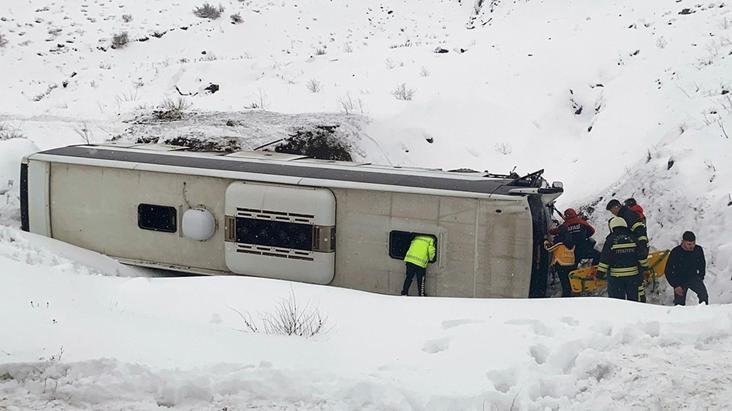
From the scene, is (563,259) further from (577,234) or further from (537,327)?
(537,327)

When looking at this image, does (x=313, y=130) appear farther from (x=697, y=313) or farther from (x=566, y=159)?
(x=697, y=313)

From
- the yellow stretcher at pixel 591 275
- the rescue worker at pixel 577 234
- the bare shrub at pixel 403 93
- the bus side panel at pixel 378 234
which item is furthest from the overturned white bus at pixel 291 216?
the bare shrub at pixel 403 93

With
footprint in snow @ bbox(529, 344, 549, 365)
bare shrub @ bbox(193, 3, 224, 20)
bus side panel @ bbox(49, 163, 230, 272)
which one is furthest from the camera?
bare shrub @ bbox(193, 3, 224, 20)

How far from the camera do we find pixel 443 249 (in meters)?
9.16

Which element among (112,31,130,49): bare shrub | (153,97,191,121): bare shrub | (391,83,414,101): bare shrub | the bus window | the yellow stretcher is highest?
(112,31,130,49): bare shrub

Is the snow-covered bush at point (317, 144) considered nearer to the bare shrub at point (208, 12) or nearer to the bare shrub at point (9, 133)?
the bare shrub at point (9, 133)

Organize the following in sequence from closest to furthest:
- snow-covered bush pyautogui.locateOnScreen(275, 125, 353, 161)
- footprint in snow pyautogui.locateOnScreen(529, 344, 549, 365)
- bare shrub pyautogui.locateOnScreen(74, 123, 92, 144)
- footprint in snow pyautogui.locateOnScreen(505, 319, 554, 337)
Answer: footprint in snow pyautogui.locateOnScreen(529, 344, 549, 365) → footprint in snow pyautogui.locateOnScreen(505, 319, 554, 337) → bare shrub pyautogui.locateOnScreen(74, 123, 92, 144) → snow-covered bush pyautogui.locateOnScreen(275, 125, 353, 161)

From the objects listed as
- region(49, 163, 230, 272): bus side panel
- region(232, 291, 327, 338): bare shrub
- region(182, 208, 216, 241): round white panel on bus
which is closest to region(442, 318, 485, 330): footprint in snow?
region(232, 291, 327, 338): bare shrub

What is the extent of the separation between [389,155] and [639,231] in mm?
6974

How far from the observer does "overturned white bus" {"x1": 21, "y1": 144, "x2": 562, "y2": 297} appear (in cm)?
900

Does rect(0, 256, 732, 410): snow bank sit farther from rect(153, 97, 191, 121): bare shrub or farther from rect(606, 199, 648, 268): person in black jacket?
rect(153, 97, 191, 121): bare shrub

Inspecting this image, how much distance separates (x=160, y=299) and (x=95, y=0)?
84.9 ft

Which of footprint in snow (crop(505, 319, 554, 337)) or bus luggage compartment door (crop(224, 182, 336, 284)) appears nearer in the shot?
footprint in snow (crop(505, 319, 554, 337))

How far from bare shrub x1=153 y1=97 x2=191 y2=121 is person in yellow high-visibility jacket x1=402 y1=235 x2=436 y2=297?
29.8ft
